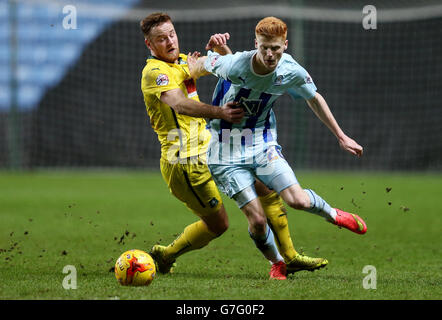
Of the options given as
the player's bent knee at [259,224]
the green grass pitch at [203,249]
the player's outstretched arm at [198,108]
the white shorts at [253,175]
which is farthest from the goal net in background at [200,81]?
the player's bent knee at [259,224]

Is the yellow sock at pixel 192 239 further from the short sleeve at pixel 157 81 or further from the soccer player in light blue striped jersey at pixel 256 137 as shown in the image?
the short sleeve at pixel 157 81

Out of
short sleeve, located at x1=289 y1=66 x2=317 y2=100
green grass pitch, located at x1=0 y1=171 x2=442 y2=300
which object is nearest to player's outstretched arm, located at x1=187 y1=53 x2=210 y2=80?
short sleeve, located at x1=289 y1=66 x2=317 y2=100

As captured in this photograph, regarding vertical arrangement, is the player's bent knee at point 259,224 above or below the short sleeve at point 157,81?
below

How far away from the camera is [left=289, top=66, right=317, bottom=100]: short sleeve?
16.8 feet

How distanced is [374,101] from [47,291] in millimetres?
13120

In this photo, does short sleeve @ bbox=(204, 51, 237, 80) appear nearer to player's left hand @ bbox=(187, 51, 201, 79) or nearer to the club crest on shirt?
player's left hand @ bbox=(187, 51, 201, 79)

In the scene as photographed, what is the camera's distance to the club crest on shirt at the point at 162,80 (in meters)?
5.32

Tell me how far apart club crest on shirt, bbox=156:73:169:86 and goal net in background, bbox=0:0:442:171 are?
10750 mm

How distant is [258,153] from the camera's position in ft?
17.0

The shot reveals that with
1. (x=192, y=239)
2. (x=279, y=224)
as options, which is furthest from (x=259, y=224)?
(x=192, y=239)

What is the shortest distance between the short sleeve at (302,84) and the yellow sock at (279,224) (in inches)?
32.4

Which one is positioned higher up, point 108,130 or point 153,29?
point 153,29
